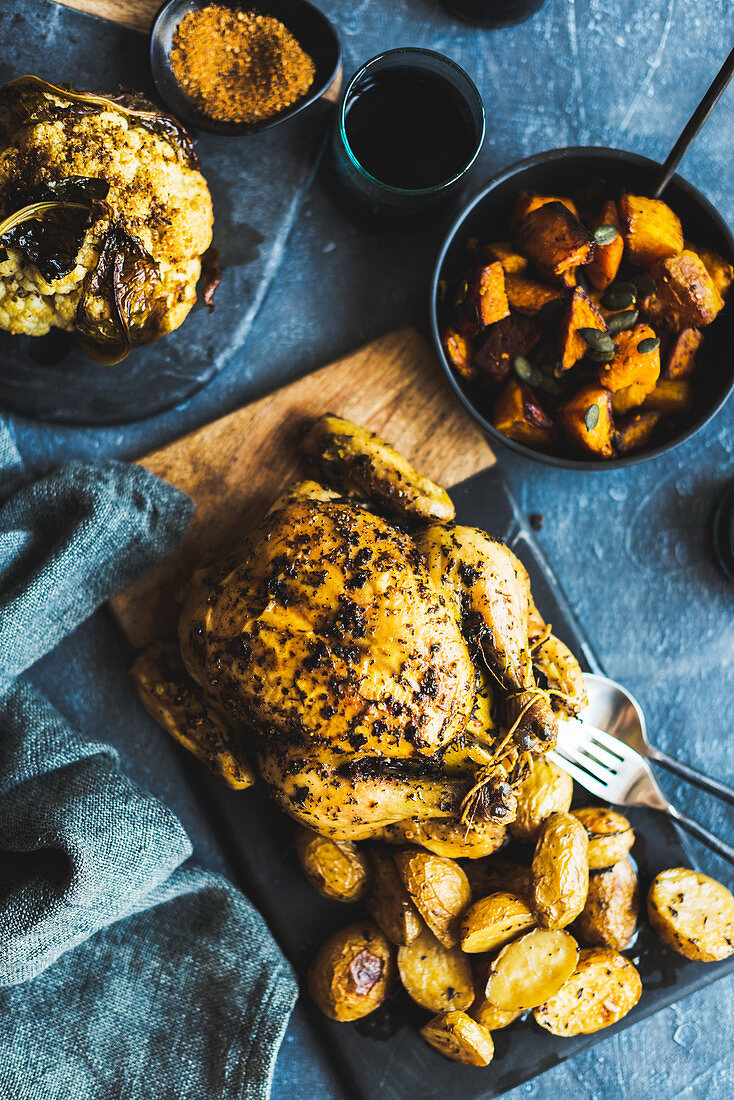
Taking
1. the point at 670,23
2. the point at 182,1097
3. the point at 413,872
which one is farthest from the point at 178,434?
the point at 670,23

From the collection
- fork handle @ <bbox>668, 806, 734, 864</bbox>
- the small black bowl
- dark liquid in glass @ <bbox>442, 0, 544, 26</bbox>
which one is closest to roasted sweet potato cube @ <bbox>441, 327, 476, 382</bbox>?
the small black bowl

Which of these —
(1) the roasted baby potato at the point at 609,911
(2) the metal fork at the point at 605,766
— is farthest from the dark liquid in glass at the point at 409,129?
(1) the roasted baby potato at the point at 609,911

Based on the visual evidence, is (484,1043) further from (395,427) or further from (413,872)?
(395,427)

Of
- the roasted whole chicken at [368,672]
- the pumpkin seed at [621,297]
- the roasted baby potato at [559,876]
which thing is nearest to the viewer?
the roasted whole chicken at [368,672]

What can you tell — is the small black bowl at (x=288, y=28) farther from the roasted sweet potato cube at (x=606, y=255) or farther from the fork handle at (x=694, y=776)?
the fork handle at (x=694, y=776)

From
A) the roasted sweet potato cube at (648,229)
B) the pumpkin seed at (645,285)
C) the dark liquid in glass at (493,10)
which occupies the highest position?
the dark liquid in glass at (493,10)
